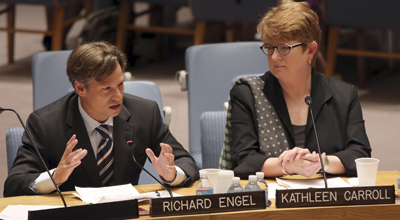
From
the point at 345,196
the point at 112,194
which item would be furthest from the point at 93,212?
the point at 345,196

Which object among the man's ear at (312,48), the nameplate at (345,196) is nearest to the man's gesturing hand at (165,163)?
the nameplate at (345,196)

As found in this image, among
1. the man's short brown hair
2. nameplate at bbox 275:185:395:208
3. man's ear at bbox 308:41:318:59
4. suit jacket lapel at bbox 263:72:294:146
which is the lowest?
nameplate at bbox 275:185:395:208

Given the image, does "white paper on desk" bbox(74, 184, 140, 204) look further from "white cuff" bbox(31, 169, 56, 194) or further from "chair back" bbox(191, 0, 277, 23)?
"chair back" bbox(191, 0, 277, 23)

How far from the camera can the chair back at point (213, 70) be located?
338cm

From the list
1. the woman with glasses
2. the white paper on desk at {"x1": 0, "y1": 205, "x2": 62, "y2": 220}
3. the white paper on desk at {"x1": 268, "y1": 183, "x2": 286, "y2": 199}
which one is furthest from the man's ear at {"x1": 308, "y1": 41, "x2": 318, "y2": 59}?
the white paper on desk at {"x1": 0, "y1": 205, "x2": 62, "y2": 220}

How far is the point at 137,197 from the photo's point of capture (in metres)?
1.84

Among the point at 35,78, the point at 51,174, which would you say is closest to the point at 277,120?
the point at 51,174

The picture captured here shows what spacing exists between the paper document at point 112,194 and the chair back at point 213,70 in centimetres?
136

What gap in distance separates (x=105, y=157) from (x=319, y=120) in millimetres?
828

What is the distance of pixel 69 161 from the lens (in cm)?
187

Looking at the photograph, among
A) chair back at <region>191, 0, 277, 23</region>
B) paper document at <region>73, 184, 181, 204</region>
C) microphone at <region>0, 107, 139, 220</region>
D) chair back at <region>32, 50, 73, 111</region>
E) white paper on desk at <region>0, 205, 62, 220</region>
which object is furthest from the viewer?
chair back at <region>191, 0, 277, 23</region>

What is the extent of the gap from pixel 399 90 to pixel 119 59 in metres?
3.59

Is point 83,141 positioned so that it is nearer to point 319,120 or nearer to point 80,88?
point 80,88

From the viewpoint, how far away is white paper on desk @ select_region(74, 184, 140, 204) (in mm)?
1860
